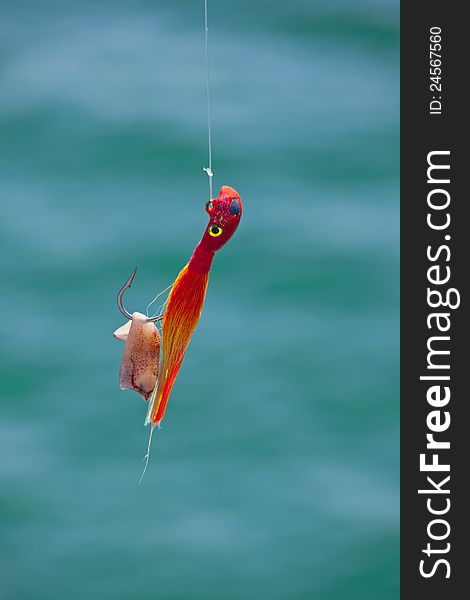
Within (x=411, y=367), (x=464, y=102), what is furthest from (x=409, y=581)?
(x=464, y=102)

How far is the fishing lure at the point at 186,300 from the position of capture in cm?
130

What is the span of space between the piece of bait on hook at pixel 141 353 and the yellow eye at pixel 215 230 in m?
0.16

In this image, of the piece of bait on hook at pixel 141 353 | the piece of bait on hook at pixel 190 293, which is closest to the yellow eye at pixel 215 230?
the piece of bait on hook at pixel 190 293

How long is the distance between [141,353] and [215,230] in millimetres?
191

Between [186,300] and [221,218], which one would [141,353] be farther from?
[221,218]

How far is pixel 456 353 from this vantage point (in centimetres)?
189

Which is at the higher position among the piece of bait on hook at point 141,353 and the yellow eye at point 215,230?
the yellow eye at point 215,230

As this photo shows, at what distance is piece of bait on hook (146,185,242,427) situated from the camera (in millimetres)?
1302

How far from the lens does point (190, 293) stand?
4.46ft

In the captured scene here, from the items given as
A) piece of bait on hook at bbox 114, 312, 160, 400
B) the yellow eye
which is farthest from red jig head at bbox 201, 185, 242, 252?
piece of bait on hook at bbox 114, 312, 160, 400

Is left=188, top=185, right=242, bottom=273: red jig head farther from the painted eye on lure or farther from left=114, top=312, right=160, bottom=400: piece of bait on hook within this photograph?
left=114, top=312, right=160, bottom=400: piece of bait on hook

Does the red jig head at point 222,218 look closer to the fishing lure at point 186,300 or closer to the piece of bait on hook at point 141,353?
the fishing lure at point 186,300

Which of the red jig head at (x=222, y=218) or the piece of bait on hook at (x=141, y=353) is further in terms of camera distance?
the piece of bait on hook at (x=141, y=353)

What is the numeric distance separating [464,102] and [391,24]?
0.50 m
